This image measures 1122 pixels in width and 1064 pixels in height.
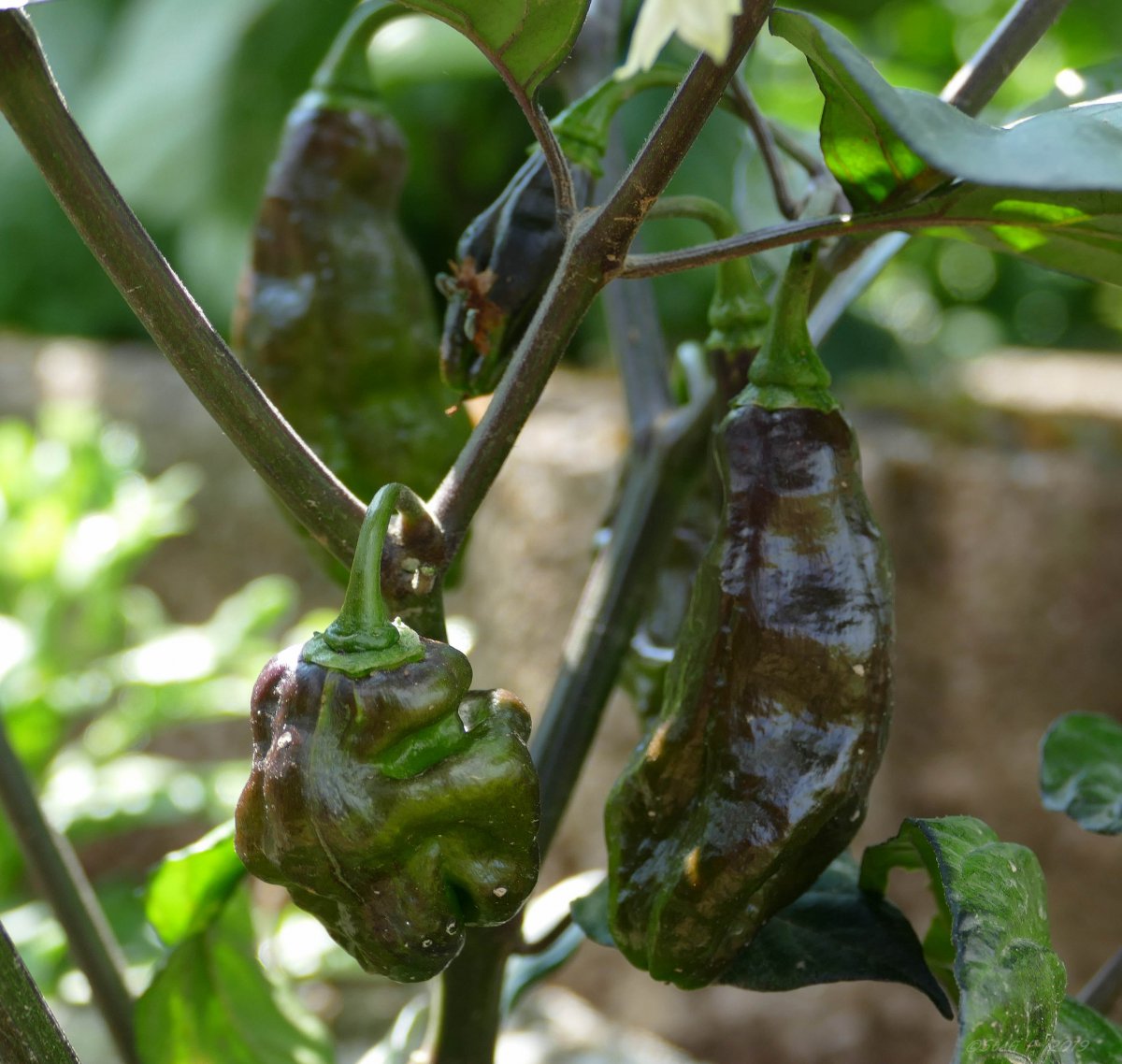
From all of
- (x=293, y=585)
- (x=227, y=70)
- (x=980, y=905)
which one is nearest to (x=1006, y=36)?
(x=980, y=905)

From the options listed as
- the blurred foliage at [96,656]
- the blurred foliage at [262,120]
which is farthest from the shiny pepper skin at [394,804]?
the blurred foliage at [262,120]

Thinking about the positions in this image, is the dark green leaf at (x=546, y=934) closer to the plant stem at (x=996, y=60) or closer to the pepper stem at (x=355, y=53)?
the plant stem at (x=996, y=60)

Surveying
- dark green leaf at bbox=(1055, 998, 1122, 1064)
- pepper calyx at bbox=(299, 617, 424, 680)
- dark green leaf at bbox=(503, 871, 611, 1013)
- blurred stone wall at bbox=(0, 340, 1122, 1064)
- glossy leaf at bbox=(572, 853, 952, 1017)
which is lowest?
blurred stone wall at bbox=(0, 340, 1122, 1064)

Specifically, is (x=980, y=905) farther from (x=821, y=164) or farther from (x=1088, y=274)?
(x=821, y=164)

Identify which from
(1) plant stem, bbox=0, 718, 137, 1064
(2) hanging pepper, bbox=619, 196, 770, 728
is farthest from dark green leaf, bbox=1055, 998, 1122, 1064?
(1) plant stem, bbox=0, 718, 137, 1064

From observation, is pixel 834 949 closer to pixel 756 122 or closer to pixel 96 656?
pixel 756 122

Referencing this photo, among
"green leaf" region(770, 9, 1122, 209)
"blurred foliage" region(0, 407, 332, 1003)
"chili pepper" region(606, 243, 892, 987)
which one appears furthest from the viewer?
"blurred foliage" region(0, 407, 332, 1003)

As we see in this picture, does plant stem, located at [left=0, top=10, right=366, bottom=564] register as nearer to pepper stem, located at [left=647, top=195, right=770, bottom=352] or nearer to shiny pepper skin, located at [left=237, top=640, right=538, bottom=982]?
shiny pepper skin, located at [left=237, top=640, right=538, bottom=982]
